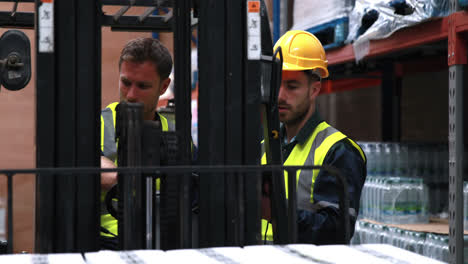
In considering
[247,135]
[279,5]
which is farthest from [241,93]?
[279,5]

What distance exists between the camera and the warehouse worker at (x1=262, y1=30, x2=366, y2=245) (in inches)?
110

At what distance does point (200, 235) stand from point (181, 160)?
268mm

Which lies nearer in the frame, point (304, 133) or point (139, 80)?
point (139, 80)

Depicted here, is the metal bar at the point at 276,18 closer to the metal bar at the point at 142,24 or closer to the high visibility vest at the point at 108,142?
the metal bar at the point at 142,24

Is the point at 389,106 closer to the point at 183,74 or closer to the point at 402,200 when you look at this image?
the point at 402,200

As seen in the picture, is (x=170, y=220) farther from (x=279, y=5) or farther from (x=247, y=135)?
(x=279, y=5)

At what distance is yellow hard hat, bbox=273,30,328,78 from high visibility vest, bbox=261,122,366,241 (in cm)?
38

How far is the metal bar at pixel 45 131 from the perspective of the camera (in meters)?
2.05

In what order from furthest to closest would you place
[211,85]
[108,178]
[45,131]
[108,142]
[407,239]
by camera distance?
[407,239], [108,142], [108,178], [211,85], [45,131]

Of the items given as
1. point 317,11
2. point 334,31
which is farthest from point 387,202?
point 317,11

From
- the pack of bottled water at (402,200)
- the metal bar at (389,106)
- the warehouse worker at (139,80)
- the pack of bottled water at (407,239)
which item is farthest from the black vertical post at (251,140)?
the metal bar at (389,106)

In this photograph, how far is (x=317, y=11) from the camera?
5.00 metres

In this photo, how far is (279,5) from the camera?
5.84 m

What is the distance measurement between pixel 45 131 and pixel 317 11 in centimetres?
327
